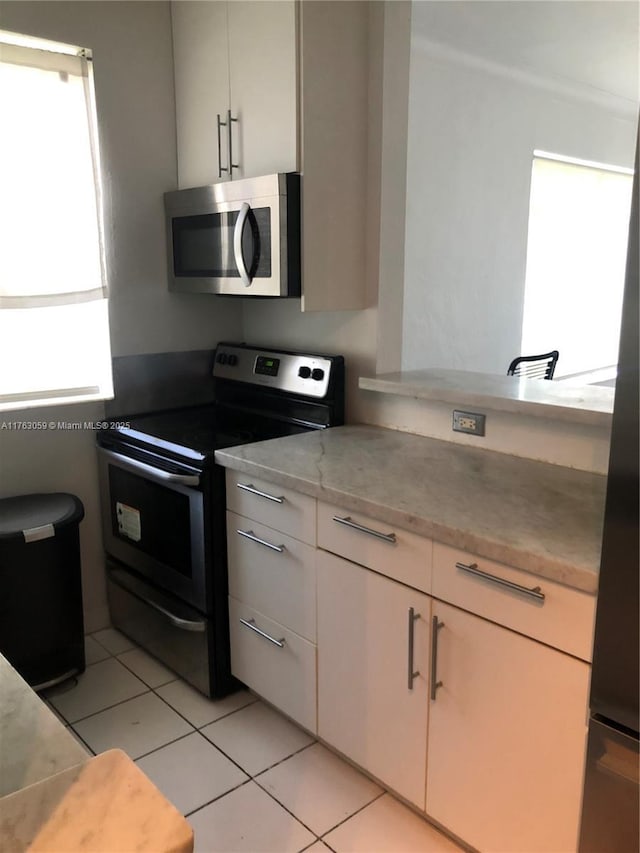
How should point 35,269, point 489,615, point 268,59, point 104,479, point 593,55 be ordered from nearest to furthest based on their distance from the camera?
point 489,615, point 268,59, point 35,269, point 104,479, point 593,55

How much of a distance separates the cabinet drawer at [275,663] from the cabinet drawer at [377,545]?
365mm

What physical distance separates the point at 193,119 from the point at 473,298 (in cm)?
166

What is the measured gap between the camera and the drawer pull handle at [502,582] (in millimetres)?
1415

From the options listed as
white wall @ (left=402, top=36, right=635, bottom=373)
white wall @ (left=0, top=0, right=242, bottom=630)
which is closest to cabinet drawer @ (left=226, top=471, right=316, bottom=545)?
white wall @ (left=0, top=0, right=242, bottom=630)

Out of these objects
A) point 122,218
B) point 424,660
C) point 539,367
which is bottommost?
point 424,660

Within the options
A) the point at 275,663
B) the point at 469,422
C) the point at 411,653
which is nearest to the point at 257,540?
the point at 275,663

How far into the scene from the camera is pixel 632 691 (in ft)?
4.13

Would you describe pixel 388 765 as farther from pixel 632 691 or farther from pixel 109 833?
pixel 109 833

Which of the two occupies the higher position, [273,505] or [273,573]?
[273,505]

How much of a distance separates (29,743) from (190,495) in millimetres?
1459

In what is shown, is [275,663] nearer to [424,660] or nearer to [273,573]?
[273,573]

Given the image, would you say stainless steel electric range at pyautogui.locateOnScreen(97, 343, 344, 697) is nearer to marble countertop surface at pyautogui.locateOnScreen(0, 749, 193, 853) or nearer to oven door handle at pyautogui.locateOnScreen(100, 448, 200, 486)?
oven door handle at pyautogui.locateOnScreen(100, 448, 200, 486)

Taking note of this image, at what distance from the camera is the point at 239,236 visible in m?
2.27

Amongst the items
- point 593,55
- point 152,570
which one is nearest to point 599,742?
point 152,570
